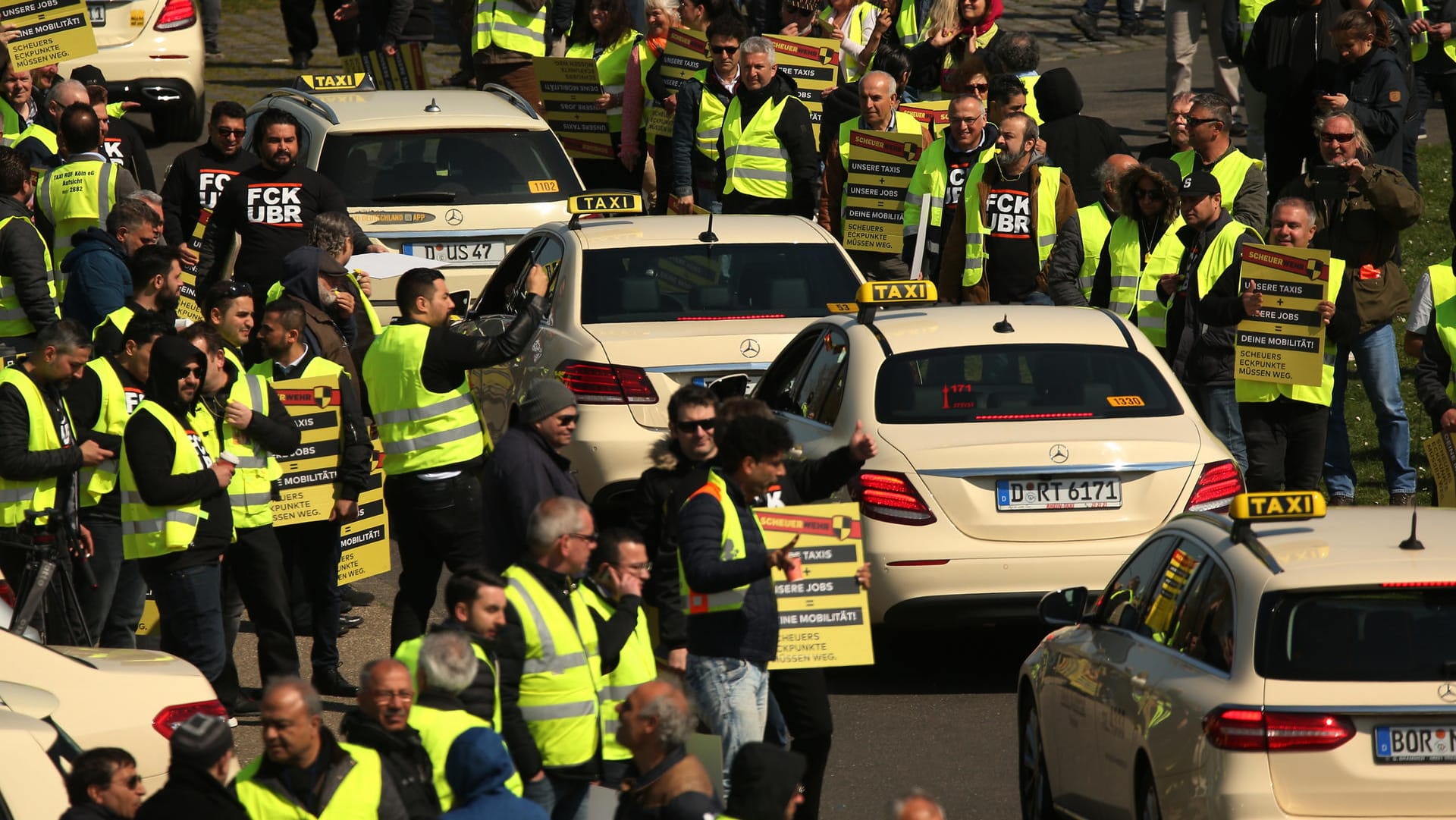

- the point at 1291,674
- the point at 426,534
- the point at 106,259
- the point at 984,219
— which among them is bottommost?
the point at 426,534

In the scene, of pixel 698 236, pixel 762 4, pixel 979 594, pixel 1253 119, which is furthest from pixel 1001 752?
pixel 762 4

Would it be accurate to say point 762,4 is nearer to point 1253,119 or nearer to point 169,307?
point 1253,119

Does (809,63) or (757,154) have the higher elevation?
(809,63)

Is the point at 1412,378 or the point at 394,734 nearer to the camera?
the point at 394,734

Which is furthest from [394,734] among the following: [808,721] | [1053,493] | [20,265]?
[20,265]

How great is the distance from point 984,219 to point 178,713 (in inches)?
283

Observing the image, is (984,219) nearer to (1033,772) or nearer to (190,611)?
Result: (1033,772)

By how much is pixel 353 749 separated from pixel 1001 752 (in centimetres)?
391

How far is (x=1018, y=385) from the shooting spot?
10070 mm

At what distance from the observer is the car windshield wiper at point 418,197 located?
15.0m

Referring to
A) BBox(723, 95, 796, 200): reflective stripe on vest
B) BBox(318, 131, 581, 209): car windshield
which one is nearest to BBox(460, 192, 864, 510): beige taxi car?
BBox(318, 131, 581, 209): car windshield

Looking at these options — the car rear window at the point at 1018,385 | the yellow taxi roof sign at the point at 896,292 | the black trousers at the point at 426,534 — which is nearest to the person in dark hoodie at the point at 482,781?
the black trousers at the point at 426,534

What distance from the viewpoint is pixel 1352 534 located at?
23.1 feet

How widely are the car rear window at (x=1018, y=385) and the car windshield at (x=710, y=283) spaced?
2.07 metres
